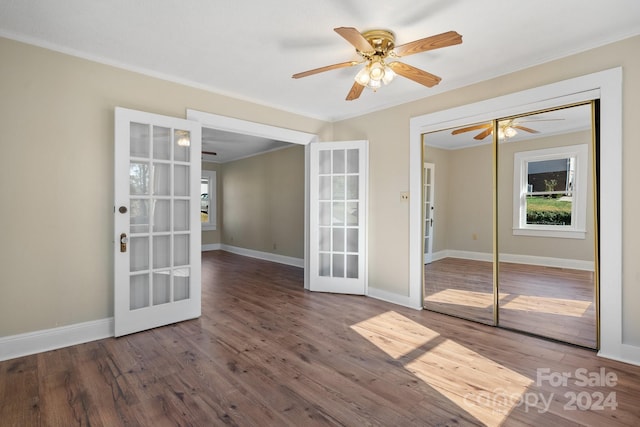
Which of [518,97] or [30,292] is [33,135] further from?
[518,97]

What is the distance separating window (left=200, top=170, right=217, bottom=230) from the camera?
8859 millimetres

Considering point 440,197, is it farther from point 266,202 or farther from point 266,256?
point 266,256

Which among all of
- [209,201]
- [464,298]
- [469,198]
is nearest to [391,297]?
A: [464,298]

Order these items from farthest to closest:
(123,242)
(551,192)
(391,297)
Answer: (391,297) → (551,192) → (123,242)

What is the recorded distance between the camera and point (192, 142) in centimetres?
333

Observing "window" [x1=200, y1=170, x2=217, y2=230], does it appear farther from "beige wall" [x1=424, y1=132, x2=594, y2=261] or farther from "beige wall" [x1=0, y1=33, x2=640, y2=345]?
"beige wall" [x1=424, y1=132, x2=594, y2=261]

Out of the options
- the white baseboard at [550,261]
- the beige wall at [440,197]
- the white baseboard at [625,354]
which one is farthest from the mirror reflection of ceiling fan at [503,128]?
the white baseboard at [625,354]

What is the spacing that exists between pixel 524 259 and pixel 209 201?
25.5 feet

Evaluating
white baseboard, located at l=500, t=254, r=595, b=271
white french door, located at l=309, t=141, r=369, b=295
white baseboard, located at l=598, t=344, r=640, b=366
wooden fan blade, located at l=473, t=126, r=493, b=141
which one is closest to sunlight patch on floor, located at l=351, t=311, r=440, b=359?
white french door, located at l=309, t=141, r=369, b=295

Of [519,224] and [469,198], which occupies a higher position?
[469,198]

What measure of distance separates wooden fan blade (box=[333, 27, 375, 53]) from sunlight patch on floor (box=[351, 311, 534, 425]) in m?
2.36

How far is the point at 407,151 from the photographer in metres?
3.89

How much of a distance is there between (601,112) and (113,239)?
4.33 metres

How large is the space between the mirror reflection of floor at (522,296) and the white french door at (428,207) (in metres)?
0.17
